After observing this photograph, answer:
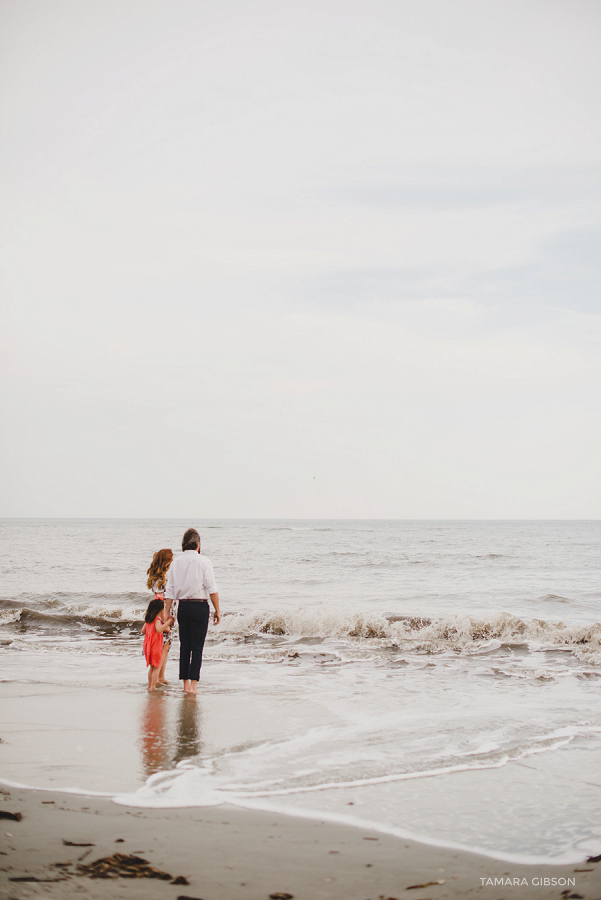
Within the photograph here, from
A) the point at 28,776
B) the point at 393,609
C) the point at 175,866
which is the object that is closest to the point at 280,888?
the point at 175,866

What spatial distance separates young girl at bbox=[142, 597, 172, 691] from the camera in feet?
25.9

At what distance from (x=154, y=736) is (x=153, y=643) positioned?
212 cm

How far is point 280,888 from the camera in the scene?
306cm

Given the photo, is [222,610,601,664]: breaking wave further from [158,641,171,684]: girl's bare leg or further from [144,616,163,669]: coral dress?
[144,616,163,669]: coral dress

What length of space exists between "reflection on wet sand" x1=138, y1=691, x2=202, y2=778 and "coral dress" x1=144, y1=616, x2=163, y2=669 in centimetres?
47

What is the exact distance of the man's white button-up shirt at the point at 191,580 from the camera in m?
7.56

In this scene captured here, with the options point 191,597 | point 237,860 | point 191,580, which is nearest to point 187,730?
point 191,597

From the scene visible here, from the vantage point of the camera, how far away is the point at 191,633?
7.68 metres

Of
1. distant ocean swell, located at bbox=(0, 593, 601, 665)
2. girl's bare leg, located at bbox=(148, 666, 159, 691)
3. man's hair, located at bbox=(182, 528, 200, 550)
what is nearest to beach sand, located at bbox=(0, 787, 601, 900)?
man's hair, located at bbox=(182, 528, 200, 550)

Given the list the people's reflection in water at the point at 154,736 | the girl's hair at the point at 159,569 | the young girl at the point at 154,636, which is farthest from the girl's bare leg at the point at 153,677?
the girl's hair at the point at 159,569

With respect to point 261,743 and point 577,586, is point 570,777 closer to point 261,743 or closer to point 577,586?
point 261,743

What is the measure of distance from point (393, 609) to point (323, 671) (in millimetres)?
7781

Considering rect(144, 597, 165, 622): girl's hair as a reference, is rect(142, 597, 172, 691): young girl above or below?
below

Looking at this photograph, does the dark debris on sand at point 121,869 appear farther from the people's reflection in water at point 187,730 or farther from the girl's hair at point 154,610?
the girl's hair at point 154,610
